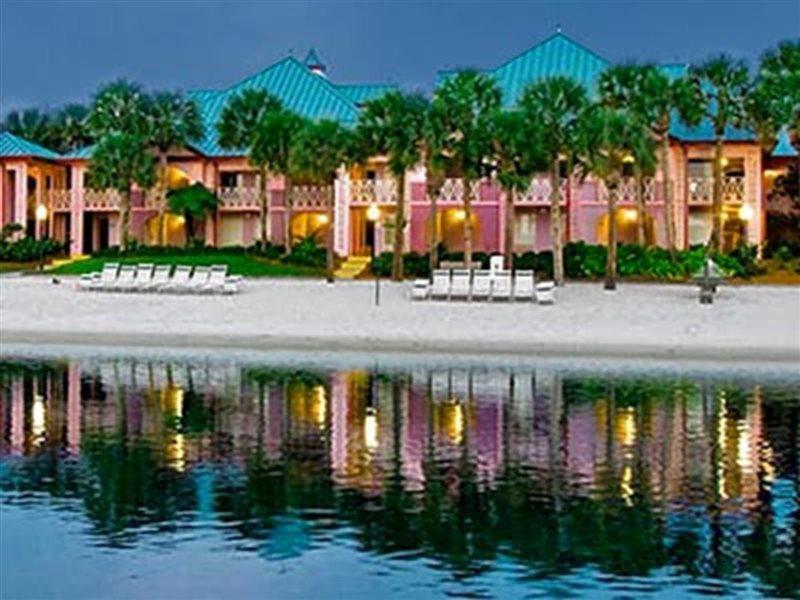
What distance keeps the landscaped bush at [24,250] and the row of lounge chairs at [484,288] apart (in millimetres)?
21729

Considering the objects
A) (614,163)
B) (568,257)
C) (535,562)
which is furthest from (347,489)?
(568,257)

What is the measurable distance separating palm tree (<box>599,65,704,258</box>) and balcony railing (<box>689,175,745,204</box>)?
6.51m

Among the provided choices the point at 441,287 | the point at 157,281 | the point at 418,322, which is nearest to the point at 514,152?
the point at 441,287

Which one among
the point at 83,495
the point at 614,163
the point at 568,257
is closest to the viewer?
the point at 83,495

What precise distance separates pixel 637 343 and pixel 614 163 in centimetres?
1232

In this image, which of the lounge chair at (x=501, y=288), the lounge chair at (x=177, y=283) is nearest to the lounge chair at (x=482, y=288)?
the lounge chair at (x=501, y=288)

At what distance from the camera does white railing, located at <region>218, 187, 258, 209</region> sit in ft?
197

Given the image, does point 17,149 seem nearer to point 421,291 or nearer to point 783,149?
point 421,291

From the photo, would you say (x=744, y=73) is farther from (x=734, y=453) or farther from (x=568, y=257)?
(x=734, y=453)

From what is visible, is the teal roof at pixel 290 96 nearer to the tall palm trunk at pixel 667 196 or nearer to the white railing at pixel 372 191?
the white railing at pixel 372 191

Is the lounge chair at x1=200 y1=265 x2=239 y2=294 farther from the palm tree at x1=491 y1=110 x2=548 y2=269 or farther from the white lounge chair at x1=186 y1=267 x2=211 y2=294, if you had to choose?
the palm tree at x1=491 y1=110 x2=548 y2=269

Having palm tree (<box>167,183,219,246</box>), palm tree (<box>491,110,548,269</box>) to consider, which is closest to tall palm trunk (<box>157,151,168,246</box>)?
palm tree (<box>167,183,219,246</box>)

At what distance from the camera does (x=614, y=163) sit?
1736 inches

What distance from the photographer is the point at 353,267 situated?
5353 cm
